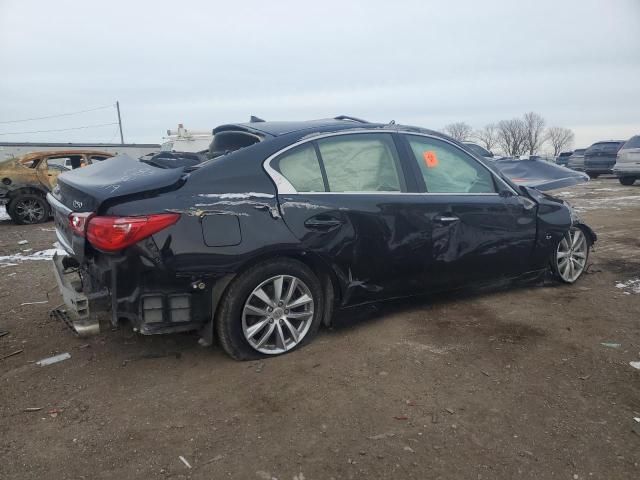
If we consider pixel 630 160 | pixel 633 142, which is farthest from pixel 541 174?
pixel 633 142

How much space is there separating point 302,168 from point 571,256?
9.90 feet

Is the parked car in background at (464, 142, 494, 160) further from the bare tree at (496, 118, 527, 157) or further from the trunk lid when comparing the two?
the bare tree at (496, 118, 527, 157)

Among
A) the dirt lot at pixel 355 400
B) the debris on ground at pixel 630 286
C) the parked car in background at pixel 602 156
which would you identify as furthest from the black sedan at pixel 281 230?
the parked car in background at pixel 602 156

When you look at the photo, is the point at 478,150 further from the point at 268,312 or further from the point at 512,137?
the point at 512,137

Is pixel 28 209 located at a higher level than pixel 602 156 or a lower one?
lower

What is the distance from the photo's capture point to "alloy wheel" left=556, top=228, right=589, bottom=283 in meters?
4.70

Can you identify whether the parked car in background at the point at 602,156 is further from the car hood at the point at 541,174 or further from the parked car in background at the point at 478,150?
the parked car in background at the point at 478,150

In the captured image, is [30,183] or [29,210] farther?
[30,183]

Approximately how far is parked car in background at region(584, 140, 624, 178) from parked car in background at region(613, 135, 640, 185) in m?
3.77

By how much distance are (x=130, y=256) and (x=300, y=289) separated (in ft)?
3.60

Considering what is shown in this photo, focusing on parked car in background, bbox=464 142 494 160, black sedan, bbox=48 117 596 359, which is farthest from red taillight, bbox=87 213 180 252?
parked car in background, bbox=464 142 494 160

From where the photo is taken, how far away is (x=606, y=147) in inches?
736

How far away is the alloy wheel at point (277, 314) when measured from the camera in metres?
3.14

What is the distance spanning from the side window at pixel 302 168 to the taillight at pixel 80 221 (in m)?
1.19
